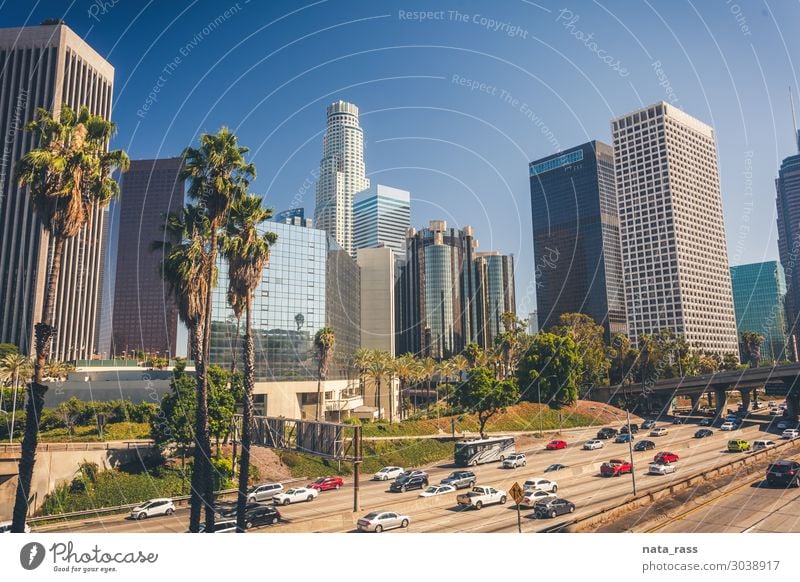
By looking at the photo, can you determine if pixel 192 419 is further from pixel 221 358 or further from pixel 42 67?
pixel 42 67

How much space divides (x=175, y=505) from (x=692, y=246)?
7257 inches

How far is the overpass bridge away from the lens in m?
78.1

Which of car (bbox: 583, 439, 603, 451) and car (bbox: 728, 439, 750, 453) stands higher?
car (bbox: 728, 439, 750, 453)

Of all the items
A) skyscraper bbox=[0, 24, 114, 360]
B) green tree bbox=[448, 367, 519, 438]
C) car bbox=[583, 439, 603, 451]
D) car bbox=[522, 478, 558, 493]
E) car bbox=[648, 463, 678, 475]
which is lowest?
car bbox=[583, 439, 603, 451]

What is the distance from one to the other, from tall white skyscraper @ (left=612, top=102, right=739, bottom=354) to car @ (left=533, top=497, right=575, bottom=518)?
16651 centimetres

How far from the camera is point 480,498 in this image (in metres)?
34.2

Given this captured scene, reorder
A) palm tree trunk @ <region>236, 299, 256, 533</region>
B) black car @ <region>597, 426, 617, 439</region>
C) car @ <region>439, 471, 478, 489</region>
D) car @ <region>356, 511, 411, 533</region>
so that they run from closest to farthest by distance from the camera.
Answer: palm tree trunk @ <region>236, 299, 256, 533</region>, car @ <region>356, 511, 411, 533</region>, car @ <region>439, 471, 478, 489</region>, black car @ <region>597, 426, 617, 439</region>

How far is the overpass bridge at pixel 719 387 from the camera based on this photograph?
78.1 m

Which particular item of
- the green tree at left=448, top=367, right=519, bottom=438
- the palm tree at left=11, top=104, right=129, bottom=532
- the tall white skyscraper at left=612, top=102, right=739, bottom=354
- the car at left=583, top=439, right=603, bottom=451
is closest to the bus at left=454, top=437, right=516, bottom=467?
the green tree at left=448, top=367, right=519, bottom=438

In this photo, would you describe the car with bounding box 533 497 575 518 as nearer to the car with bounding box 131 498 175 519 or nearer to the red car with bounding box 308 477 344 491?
the red car with bounding box 308 477 344 491

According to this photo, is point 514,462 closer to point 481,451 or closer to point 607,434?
point 481,451

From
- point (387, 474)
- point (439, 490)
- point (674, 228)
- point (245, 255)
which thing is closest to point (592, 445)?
point (387, 474)
